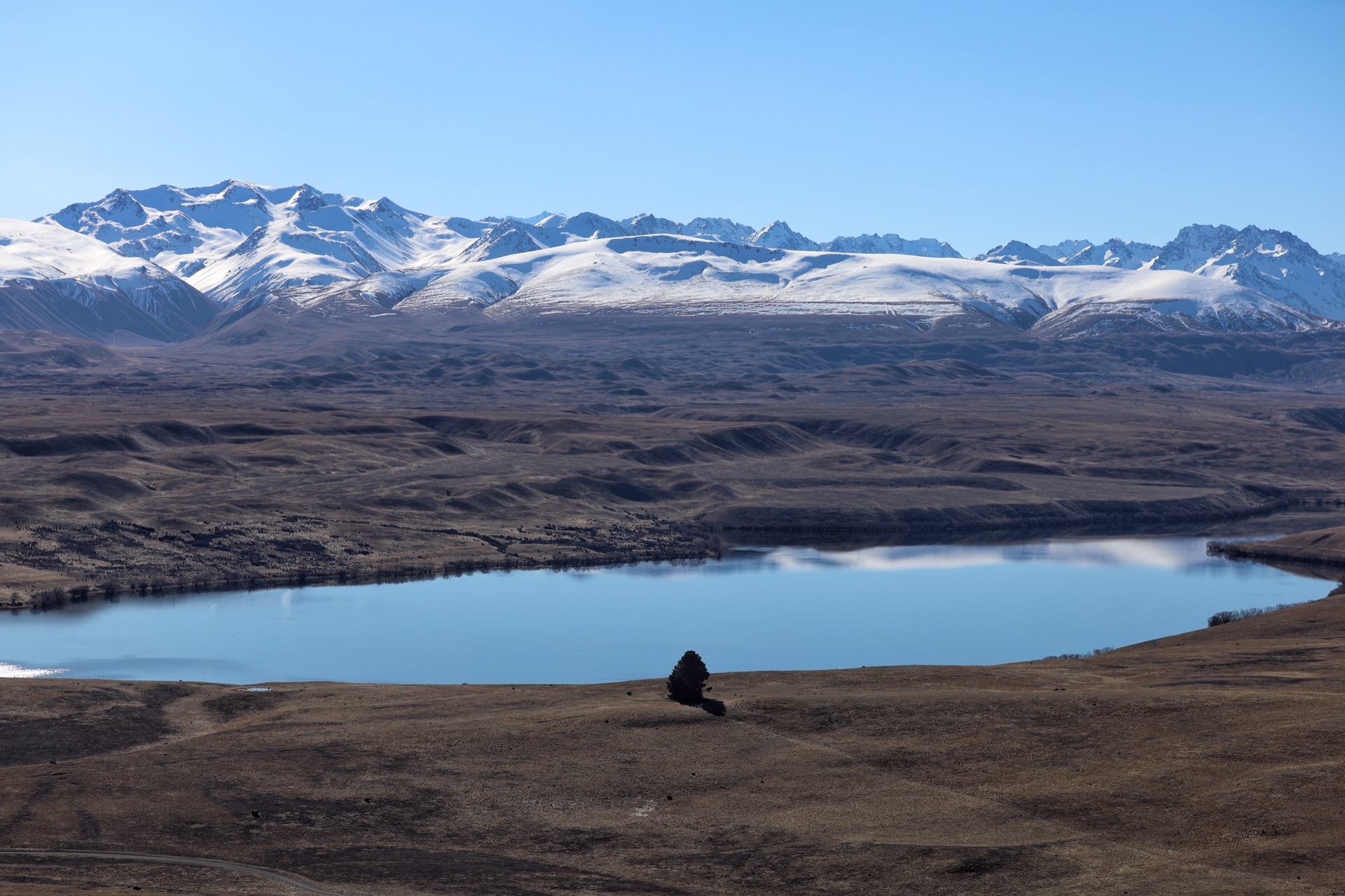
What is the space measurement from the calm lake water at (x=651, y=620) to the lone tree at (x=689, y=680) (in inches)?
863

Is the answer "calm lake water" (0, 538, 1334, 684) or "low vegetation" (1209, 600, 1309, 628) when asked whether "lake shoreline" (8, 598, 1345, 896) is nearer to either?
"calm lake water" (0, 538, 1334, 684)

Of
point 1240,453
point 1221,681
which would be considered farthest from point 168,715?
point 1240,453

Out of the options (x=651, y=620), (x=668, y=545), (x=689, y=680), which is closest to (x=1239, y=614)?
(x=651, y=620)

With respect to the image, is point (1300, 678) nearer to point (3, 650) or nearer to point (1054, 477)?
point (3, 650)

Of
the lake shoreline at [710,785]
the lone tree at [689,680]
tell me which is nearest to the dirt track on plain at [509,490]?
the lake shoreline at [710,785]

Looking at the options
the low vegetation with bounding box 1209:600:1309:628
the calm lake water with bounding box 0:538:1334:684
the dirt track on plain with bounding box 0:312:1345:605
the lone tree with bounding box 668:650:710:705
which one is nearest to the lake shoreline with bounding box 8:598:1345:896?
the lone tree with bounding box 668:650:710:705

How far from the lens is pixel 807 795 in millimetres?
35375

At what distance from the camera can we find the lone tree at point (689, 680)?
45.3 m

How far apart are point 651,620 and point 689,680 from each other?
4126 cm

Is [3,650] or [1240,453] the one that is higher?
[1240,453]

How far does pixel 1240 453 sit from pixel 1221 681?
15129 cm

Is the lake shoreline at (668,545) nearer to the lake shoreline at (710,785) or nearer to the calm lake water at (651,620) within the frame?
the calm lake water at (651,620)

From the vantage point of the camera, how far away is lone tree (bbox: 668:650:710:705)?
4531 centimetres

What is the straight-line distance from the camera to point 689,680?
1790 inches
